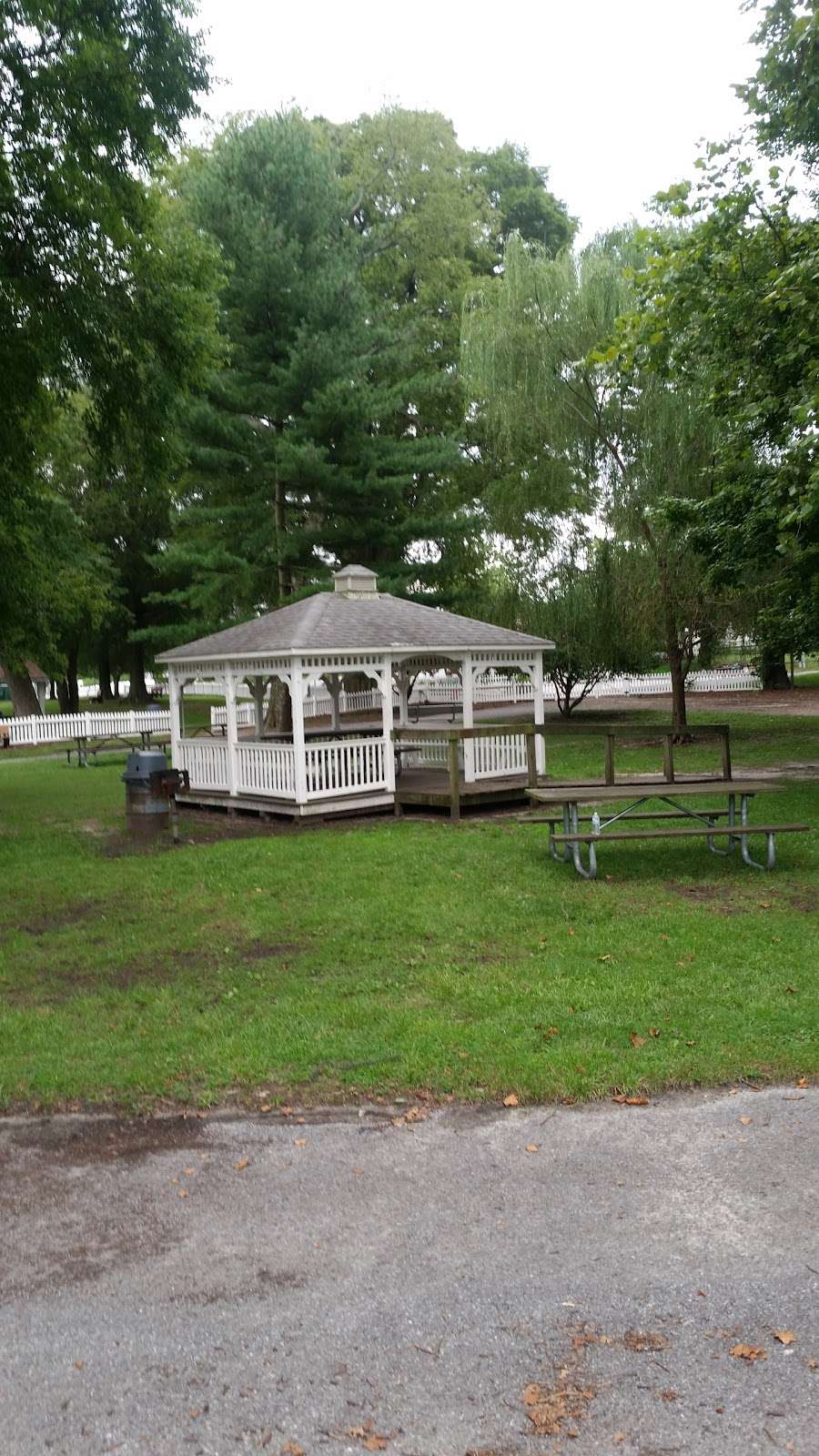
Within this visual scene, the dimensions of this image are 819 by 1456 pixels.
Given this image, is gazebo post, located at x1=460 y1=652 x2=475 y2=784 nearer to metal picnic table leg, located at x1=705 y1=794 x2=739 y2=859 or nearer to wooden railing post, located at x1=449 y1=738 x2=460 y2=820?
wooden railing post, located at x1=449 y1=738 x2=460 y2=820

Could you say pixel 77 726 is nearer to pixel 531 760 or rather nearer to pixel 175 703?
pixel 175 703

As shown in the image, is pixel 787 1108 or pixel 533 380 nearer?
pixel 787 1108

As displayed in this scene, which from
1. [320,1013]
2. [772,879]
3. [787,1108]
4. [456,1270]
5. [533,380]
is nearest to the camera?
[456,1270]

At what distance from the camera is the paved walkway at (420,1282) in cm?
287

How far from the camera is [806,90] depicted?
488 inches

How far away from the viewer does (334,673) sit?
16359 mm

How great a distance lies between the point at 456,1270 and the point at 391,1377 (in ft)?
1.93

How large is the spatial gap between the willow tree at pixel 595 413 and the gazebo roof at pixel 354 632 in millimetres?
5904

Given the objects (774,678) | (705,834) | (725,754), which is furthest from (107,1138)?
(774,678)

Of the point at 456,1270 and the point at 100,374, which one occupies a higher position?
the point at 100,374

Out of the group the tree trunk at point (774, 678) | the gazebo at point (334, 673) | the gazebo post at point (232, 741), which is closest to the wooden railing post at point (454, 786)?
the gazebo at point (334, 673)

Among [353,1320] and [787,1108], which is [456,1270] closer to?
[353,1320]

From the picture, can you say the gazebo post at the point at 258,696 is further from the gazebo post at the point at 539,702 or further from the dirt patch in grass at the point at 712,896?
the dirt patch in grass at the point at 712,896

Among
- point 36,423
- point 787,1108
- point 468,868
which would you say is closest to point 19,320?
point 36,423
